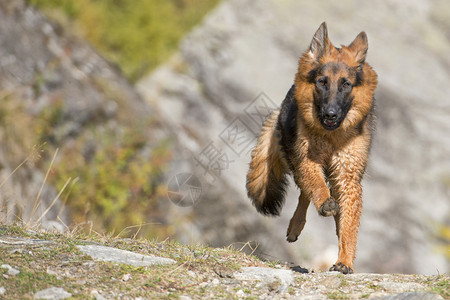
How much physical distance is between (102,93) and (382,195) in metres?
6.97

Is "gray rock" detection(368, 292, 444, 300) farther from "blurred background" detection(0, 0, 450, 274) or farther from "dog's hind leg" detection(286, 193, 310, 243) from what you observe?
"blurred background" detection(0, 0, 450, 274)

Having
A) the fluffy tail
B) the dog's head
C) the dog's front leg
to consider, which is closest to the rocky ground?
the dog's front leg

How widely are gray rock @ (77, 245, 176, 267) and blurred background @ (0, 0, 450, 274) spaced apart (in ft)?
16.5

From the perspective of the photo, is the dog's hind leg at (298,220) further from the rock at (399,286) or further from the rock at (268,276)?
the rock at (399,286)

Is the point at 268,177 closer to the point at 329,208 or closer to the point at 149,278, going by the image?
the point at 329,208

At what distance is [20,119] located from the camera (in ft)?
36.9

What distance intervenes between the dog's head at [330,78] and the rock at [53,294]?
311 cm

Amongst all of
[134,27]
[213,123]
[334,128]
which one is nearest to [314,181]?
[334,128]

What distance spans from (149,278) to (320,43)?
3329 millimetres

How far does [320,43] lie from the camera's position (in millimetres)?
6184

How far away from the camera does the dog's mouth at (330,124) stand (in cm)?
571

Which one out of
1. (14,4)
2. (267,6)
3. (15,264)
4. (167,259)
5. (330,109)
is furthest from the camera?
(267,6)

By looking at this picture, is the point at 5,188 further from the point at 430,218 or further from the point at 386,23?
the point at 386,23

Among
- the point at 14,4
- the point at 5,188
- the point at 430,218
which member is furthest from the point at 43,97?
the point at 430,218
